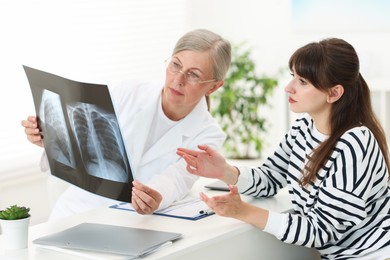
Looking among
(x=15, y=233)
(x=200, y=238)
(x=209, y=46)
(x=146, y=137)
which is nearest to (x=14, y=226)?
(x=15, y=233)

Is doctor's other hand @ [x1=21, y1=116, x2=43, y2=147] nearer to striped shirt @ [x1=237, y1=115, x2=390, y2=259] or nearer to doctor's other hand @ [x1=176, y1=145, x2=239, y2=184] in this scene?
doctor's other hand @ [x1=176, y1=145, x2=239, y2=184]

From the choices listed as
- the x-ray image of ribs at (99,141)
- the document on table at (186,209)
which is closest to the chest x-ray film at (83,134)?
the x-ray image of ribs at (99,141)

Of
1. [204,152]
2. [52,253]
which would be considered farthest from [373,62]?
[52,253]

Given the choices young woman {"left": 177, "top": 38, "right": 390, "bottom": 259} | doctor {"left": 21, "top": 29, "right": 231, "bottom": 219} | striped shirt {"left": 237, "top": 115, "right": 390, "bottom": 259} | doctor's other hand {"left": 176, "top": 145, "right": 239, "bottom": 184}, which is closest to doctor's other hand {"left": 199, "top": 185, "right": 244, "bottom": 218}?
young woman {"left": 177, "top": 38, "right": 390, "bottom": 259}

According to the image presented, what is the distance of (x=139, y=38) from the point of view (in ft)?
14.8

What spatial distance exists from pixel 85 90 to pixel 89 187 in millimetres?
364

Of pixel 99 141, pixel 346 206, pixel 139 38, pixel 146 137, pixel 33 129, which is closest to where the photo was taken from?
pixel 346 206

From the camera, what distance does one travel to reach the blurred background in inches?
149

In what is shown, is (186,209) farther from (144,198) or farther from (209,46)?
(209,46)

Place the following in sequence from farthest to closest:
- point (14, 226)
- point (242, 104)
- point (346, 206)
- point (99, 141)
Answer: point (242, 104) → point (99, 141) → point (346, 206) → point (14, 226)

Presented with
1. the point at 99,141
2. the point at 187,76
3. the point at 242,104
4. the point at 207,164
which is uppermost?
the point at 187,76

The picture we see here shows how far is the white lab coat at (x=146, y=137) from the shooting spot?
8.07 ft

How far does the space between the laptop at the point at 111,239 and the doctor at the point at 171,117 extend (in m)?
0.43

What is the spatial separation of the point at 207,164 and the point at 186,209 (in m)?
0.15
